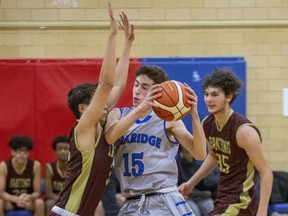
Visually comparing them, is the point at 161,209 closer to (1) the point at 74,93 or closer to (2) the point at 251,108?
(1) the point at 74,93

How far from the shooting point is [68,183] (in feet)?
17.3

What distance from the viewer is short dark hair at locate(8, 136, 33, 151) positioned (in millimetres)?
8727

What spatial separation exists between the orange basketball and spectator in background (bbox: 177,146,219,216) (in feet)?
11.6

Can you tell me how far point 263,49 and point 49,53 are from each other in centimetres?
263

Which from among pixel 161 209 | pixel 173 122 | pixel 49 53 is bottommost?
pixel 161 209

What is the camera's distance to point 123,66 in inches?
231

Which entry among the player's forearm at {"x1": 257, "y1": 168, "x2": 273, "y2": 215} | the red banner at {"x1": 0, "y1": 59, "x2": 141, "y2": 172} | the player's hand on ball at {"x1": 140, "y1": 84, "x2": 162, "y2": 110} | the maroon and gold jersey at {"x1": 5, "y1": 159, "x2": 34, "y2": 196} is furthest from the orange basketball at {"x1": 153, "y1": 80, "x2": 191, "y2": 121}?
the red banner at {"x1": 0, "y1": 59, "x2": 141, "y2": 172}

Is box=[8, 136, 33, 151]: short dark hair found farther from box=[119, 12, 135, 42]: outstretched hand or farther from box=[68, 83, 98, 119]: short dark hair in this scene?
box=[68, 83, 98, 119]: short dark hair

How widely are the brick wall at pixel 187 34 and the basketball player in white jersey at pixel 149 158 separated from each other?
410cm

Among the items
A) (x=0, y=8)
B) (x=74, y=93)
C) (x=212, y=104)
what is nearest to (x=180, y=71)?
(x=0, y=8)

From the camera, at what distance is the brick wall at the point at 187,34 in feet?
31.1

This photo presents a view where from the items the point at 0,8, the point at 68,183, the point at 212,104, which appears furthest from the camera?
the point at 0,8

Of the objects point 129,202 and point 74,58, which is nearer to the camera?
point 129,202

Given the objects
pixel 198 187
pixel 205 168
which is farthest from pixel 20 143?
pixel 205 168
